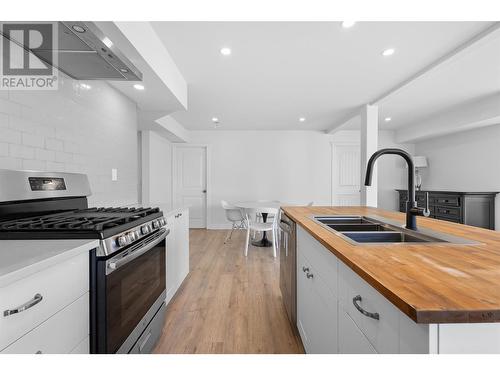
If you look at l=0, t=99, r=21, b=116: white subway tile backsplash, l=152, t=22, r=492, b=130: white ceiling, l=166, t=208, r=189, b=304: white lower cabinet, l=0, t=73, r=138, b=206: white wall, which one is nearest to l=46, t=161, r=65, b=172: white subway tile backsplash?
l=0, t=73, r=138, b=206: white wall

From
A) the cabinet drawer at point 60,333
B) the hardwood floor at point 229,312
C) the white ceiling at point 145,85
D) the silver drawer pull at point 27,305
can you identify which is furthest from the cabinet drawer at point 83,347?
the white ceiling at point 145,85

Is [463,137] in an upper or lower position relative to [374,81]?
lower

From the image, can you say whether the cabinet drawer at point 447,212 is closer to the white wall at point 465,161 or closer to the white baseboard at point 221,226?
the white wall at point 465,161

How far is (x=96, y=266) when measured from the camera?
3.23ft

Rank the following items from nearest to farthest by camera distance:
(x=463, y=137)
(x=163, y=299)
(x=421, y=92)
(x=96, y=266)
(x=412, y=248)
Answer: (x=412, y=248), (x=96, y=266), (x=163, y=299), (x=421, y=92), (x=463, y=137)

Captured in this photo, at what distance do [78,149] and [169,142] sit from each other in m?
3.80

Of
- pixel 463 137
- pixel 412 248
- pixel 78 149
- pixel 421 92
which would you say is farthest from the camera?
pixel 463 137

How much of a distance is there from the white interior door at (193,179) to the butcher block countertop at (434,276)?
4901 mm

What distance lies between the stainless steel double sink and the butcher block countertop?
0.12m

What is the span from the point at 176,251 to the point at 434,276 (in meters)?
2.05

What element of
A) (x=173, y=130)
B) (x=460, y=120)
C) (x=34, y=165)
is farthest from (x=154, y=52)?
(x=460, y=120)

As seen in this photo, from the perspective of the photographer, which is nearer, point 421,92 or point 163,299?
point 163,299
